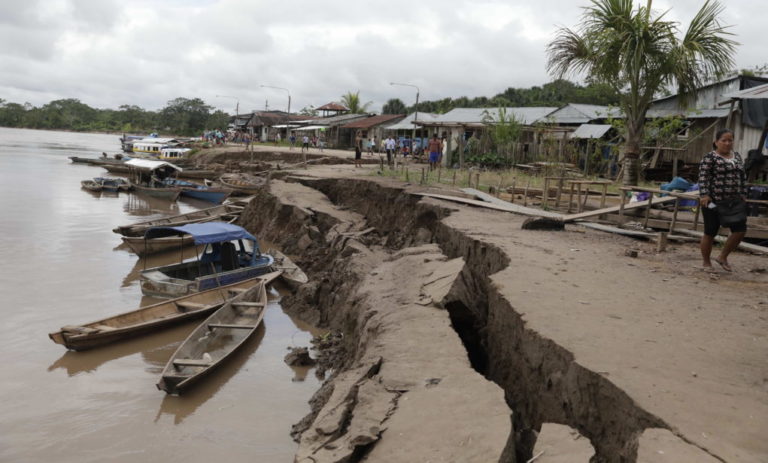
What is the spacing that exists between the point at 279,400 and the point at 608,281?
16.2 feet

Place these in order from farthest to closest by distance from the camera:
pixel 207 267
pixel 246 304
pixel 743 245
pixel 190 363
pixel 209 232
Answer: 1. pixel 207 267
2. pixel 209 232
3. pixel 246 304
4. pixel 743 245
5. pixel 190 363

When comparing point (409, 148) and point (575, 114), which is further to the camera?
point (409, 148)

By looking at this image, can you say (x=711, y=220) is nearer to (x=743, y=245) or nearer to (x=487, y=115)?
(x=743, y=245)

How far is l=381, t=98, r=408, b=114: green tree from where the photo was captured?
→ 61062mm

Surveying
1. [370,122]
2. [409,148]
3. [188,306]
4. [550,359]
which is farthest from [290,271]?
[370,122]

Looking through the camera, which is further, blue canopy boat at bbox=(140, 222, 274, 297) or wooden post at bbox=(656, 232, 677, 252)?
blue canopy boat at bbox=(140, 222, 274, 297)

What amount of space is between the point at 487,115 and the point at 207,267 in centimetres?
2101

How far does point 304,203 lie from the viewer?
20.5m

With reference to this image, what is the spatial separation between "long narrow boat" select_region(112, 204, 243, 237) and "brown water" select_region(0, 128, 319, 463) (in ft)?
9.97

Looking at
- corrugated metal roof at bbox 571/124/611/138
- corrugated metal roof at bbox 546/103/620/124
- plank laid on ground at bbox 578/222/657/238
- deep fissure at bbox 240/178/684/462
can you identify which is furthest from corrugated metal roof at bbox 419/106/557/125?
deep fissure at bbox 240/178/684/462

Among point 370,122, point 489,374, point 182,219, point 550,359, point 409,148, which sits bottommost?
point 182,219

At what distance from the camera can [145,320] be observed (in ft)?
37.0

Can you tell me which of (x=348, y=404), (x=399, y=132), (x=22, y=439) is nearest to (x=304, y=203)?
(x=22, y=439)

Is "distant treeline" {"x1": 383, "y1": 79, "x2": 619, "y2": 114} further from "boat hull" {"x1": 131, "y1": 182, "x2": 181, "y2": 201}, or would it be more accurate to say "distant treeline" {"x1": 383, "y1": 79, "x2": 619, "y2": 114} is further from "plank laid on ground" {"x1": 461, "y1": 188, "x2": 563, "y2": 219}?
"plank laid on ground" {"x1": 461, "y1": 188, "x2": 563, "y2": 219}
